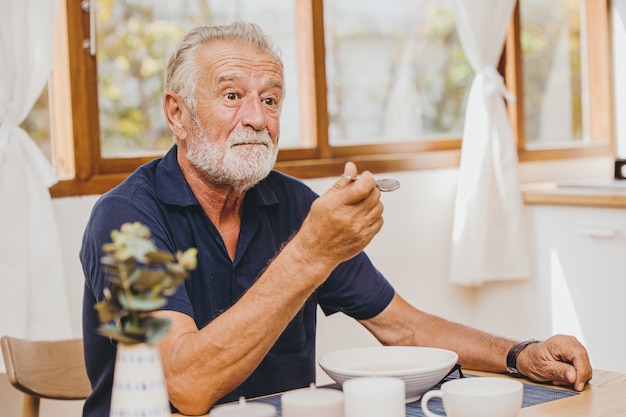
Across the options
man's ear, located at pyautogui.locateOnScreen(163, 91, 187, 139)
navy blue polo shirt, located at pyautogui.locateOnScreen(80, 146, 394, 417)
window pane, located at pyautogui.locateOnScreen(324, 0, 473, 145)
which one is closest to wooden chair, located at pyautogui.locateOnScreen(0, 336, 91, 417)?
navy blue polo shirt, located at pyautogui.locateOnScreen(80, 146, 394, 417)

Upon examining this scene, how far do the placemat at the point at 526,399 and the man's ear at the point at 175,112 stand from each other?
27.2 inches

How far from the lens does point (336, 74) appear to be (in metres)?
3.46

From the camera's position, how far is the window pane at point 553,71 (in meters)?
3.91

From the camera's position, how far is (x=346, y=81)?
3488 millimetres

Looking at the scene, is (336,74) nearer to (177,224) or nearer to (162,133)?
(162,133)

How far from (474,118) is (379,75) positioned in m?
0.38

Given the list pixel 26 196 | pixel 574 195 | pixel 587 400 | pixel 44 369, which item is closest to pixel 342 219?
pixel 587 400

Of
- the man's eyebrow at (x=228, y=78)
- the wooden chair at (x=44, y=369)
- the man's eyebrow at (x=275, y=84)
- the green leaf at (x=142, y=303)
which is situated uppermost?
the man's eyebrow at (x=228, y=78)

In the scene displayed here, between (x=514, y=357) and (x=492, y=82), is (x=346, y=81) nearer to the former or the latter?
(x=492, y=82)

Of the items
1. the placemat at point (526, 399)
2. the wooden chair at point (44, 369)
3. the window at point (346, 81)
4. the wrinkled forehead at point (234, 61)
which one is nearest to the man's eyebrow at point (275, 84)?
the wrinkled forehead at point (234, 61)

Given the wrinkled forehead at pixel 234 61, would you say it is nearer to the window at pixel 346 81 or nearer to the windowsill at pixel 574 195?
the window at pixel 346 81

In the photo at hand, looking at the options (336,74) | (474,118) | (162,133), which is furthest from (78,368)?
(474,118)

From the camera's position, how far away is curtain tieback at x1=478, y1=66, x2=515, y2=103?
355cm

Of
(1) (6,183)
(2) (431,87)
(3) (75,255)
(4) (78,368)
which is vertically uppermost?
(2) (431,87)
